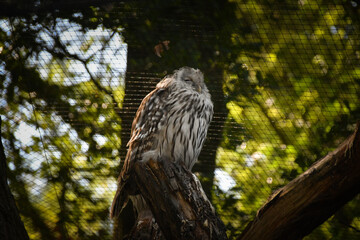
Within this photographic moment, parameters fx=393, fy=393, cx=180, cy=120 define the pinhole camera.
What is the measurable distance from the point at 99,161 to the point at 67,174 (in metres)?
0.29

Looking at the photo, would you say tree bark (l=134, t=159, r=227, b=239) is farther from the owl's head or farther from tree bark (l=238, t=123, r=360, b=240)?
the owl's head

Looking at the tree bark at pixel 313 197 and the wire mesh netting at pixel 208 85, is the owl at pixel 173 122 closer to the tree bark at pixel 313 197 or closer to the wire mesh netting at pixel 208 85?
the wire mesh netting at pixel 208 85

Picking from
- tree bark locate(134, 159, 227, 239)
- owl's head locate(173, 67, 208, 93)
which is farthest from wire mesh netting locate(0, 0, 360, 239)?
tree bark locate(134, 159, 227, 239)

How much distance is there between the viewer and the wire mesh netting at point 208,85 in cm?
286

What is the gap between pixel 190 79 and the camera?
9.38 feet

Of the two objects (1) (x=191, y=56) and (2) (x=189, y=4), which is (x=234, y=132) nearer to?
(1) (x=191, y=56)

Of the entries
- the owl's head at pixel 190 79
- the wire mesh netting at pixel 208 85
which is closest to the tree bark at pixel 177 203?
the owl's head at pixel 190 79

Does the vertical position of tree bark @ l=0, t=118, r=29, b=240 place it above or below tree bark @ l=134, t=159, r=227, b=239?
above

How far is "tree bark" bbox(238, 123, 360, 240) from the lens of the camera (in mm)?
1521

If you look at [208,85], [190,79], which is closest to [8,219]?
[190,79]

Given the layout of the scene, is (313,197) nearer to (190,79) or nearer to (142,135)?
(142,135)

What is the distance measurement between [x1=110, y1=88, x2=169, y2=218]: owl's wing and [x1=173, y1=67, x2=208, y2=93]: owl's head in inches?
5.8

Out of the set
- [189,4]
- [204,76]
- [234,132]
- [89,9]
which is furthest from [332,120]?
[89,9]

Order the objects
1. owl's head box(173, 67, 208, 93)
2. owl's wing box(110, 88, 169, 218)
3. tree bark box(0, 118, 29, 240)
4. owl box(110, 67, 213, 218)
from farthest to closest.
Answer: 1. owl's head box(173, 67, 208, 93)
2. owl box(110, 67, 213, 218)
3. owl's wing box(110, 88, 169, 218)
4. tree bark box(0, 118, 29, 240)
